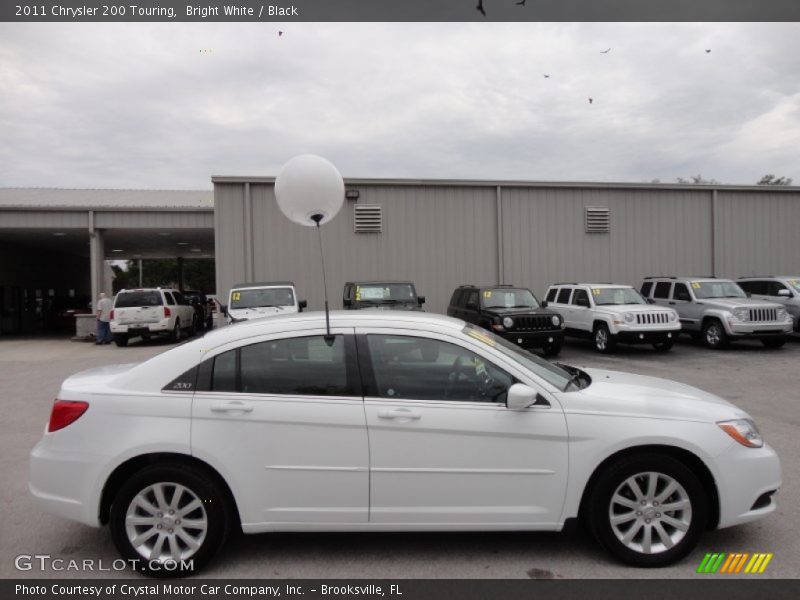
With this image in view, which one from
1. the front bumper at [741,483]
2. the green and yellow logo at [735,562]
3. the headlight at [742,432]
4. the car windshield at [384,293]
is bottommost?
the green and yellow logo at [735,562]

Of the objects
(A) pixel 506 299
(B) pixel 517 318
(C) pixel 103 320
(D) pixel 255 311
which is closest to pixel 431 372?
(B) pixel 517 318

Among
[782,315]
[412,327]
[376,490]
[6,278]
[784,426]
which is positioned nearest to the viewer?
[376,490]

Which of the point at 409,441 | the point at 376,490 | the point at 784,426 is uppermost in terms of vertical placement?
the point at 409,441

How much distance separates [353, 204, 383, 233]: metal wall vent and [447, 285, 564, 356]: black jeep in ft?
18.3

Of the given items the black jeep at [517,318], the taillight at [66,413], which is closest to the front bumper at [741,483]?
the taillight at [66,413]

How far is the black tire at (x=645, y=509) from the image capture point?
3463 mm

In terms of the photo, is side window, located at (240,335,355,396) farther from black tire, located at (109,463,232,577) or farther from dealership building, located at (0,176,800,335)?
dealership building, located at (0,176,800,335)

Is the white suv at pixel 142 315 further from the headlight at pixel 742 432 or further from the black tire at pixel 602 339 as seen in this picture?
the headlight at pixel 742 432

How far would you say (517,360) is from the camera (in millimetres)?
3795

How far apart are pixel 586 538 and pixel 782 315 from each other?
1316 cm

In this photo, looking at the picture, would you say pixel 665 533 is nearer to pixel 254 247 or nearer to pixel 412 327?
pixel 412 327

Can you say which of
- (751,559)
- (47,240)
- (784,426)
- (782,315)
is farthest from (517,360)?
(47,240)

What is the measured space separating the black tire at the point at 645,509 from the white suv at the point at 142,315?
17137mm

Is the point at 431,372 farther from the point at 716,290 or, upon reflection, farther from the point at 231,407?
the point at 716,290
